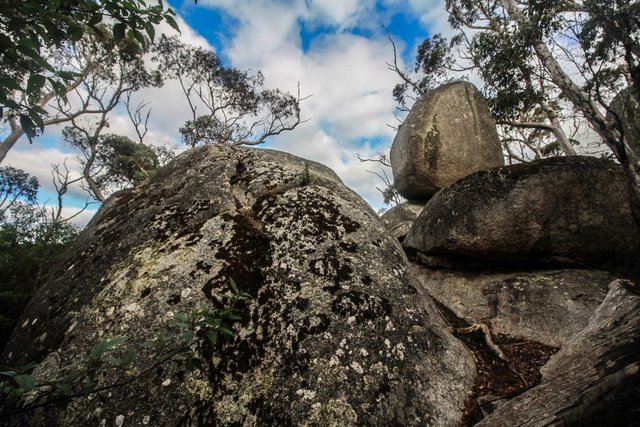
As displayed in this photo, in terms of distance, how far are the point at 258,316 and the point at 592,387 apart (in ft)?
7.32

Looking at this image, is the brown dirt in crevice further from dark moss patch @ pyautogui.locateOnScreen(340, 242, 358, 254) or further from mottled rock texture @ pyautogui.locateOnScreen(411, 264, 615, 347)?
dark moss patch @ pyautogui.locateOnScreen(340, 242, 358, 254)

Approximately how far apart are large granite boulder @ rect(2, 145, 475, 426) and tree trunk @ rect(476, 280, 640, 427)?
0.50 m

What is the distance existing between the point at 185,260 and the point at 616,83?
61.6ft

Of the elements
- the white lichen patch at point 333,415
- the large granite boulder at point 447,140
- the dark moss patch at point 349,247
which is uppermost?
the large granite boulder at point 447,140

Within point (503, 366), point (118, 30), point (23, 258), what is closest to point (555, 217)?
point (503, 366)

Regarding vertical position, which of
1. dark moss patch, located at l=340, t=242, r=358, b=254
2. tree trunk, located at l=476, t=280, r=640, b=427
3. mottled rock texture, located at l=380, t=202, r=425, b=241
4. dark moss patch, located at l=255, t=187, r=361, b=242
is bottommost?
tree trunk, located at l=476, t=280, r=640, b=427

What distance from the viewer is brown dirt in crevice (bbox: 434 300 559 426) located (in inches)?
95.9

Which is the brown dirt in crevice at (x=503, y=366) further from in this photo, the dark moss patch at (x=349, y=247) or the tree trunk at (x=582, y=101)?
the tree trunk at (x=582, y=101)

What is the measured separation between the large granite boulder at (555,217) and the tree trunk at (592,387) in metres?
3.55

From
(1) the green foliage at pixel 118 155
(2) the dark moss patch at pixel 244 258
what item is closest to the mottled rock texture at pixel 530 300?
(2) the dark moss patch at pixel 244 258

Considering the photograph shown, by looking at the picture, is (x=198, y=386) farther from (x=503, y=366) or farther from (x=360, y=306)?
(x=503, y=366)

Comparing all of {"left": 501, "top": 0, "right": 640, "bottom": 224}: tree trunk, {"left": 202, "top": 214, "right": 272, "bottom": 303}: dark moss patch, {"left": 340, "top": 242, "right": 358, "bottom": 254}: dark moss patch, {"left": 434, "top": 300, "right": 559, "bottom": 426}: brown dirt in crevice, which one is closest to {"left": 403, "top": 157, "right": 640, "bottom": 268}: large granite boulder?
{"left": 501, "top": 0, "right": 640, "bottom": 224}: tree trunk

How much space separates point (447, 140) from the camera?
35.5 ft

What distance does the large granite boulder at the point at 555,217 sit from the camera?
5.64 meters
